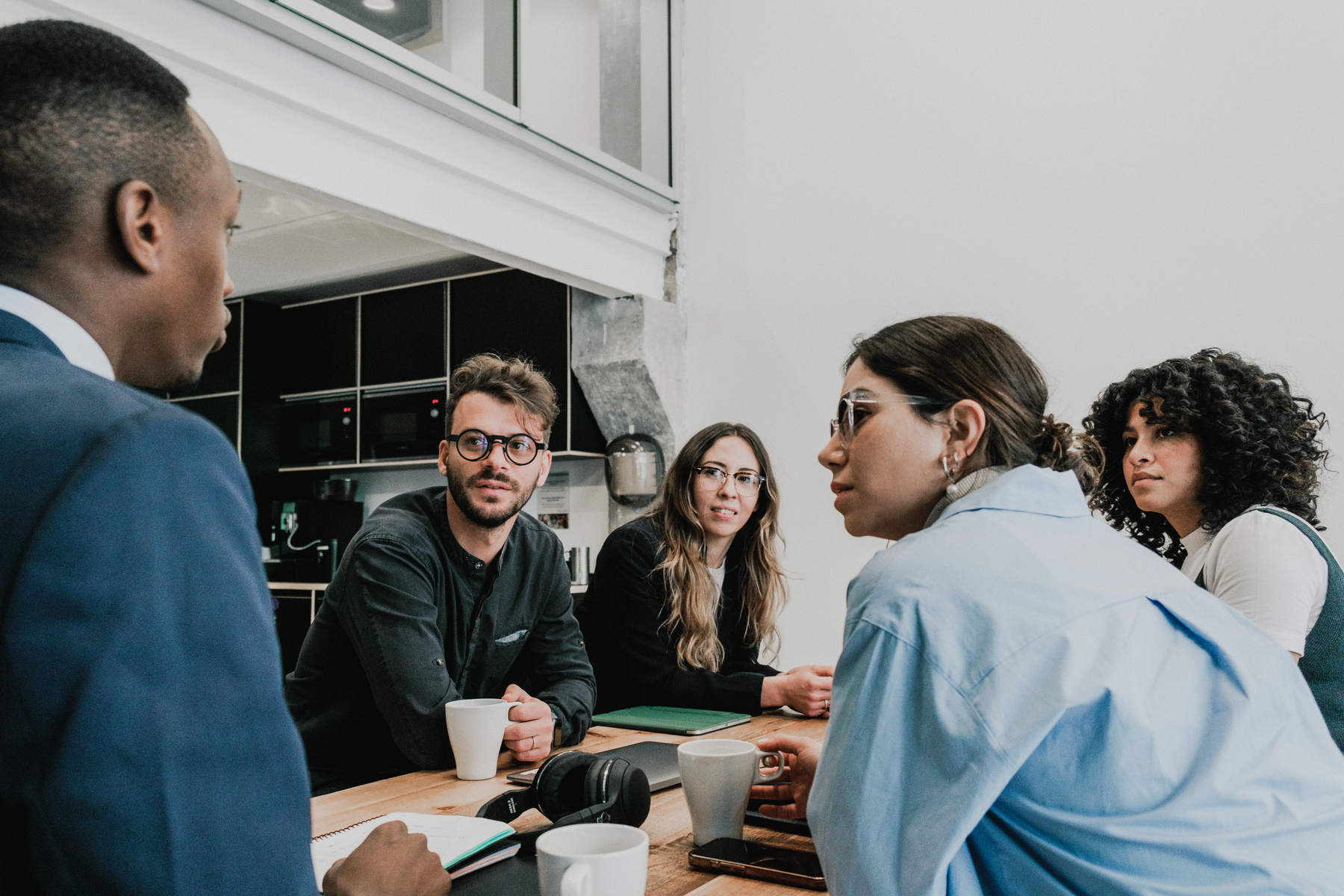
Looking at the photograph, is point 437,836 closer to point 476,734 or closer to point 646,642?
point 476,734

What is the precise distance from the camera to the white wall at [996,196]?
3.09m

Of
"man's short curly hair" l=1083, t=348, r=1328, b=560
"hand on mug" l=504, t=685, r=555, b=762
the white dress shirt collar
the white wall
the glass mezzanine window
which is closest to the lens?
the white dress shirt collar

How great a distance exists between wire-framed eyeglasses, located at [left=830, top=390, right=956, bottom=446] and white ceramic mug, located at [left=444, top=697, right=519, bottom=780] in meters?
0.62

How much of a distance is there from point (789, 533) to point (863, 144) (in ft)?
5.55

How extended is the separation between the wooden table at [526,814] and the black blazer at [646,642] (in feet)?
1.49

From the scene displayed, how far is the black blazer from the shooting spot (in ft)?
6.43

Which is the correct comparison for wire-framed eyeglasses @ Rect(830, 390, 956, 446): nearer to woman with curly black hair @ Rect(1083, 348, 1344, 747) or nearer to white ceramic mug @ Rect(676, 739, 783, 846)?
white ceramic mug @ Rect(676, 739, 783, 846)

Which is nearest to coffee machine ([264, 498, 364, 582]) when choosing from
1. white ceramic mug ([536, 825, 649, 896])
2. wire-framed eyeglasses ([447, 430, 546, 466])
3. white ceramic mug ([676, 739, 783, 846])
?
wire-framed eyeglasses ([447, 430, 546, 466])

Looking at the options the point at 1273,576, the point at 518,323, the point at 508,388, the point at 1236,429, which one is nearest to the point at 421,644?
the point at 508,388

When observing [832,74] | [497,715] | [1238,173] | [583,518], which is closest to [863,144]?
[832,74]

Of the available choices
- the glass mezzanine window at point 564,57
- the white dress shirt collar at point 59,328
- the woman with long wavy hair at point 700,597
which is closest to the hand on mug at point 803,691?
the woman with long wavy hair at point 700,597

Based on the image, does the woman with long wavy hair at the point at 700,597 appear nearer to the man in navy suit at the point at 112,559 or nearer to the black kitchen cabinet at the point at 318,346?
the man in navy suit at the point at 112,559

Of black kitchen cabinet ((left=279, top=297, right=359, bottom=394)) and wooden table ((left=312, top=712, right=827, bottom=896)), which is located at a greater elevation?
black kitchen cabinet ((left=279, top=297, right=359, bottom=394))

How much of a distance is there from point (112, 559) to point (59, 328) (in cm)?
20
